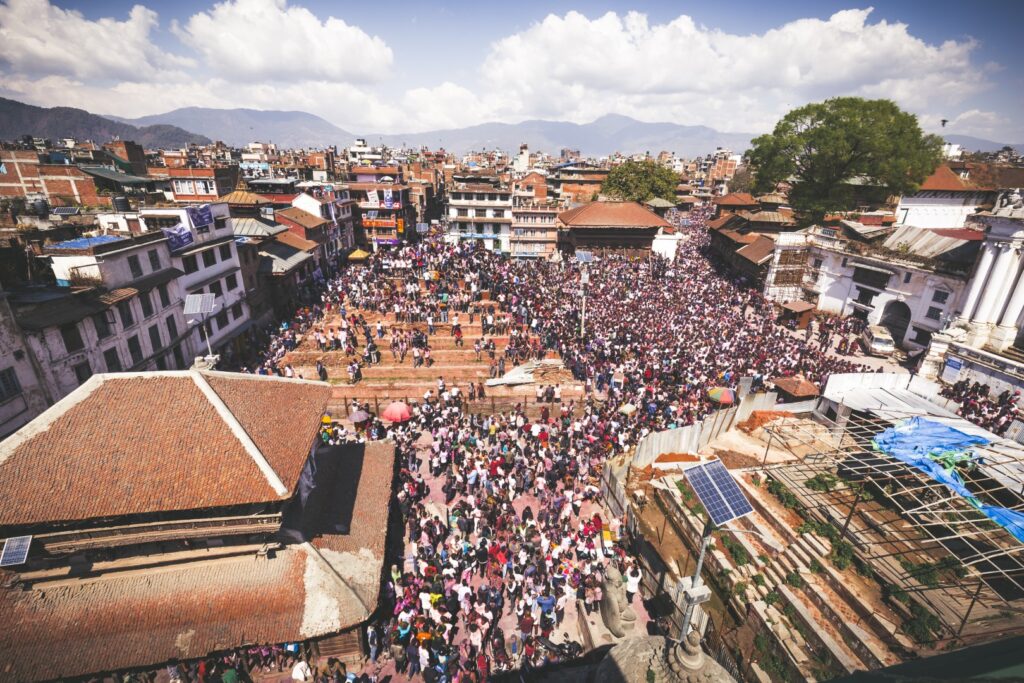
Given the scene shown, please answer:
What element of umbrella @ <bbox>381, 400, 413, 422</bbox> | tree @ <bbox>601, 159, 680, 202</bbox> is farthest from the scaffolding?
tree @ <bbox>601, 159, 680, 202</bbox>

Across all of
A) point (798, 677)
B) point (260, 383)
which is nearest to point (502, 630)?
point (798, 677)

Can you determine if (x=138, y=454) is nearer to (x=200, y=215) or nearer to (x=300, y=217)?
(x=200, y=215)

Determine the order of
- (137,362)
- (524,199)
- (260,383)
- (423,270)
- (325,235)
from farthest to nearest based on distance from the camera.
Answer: (524,199) < (325,235) < (423,270) < (137,362) < (260,383)

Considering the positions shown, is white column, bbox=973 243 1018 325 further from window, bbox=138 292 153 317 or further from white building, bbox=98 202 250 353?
window, bbox=138 292 153 317

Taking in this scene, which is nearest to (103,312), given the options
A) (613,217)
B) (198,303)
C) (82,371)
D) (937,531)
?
(82,371)

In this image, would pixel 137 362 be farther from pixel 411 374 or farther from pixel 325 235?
pixel 325 235

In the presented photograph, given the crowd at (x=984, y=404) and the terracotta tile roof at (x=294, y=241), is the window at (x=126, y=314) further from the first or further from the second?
the crowd at (x=984, y=404)
